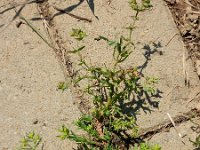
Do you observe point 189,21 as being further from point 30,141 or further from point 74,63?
point 30,141

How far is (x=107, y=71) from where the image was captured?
2512mm

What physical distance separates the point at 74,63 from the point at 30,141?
49 centimetres

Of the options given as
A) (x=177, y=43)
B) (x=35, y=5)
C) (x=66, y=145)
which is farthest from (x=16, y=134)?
(x=177, y=43)

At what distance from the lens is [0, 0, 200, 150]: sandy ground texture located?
267cm

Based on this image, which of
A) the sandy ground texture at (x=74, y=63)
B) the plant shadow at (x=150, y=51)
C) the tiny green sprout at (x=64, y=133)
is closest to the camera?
the tiny green sprout at (x=64, y=133)

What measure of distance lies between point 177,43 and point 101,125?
2.15 feet

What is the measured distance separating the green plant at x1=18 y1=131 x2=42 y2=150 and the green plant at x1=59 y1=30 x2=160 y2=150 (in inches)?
5.1

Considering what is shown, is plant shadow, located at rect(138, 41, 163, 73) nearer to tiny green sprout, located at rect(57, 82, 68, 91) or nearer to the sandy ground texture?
the sandy ground texture

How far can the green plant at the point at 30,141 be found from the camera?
8.17 feet

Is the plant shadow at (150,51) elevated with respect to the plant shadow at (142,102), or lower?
elevated

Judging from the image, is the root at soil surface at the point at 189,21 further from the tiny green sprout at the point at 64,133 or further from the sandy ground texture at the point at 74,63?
the tiny green sprout at the point at 64,133

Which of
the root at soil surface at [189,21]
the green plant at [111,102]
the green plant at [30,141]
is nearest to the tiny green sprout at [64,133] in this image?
the green plant at [111,102]

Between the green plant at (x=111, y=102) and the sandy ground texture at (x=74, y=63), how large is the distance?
0.08m

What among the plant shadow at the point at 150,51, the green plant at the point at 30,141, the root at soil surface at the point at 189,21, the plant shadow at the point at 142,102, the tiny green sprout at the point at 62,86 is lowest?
the green plant at the point at 30,141
